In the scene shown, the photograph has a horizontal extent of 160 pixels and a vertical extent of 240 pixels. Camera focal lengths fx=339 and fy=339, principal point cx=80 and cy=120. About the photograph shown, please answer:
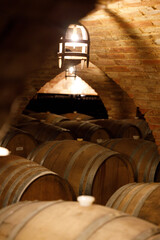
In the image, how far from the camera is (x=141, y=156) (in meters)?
4.65

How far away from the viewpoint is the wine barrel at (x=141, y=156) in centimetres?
442

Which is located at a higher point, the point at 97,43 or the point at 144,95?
the point at 97,43

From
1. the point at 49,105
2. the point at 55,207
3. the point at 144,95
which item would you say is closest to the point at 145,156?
the point at 144,95

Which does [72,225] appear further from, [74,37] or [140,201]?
[74,37]

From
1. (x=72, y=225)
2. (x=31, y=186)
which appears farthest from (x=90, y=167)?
(x=72, y=225)

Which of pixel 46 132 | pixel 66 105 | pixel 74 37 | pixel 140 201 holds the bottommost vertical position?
pixel 140 201

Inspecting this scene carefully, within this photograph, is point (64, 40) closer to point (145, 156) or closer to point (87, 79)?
point (145, 156)

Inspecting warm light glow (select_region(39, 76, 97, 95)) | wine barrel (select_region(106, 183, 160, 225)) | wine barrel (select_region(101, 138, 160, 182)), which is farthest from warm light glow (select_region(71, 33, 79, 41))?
warm light glow (select_region(39, 76, 97, 95))

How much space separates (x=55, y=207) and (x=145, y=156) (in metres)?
2.72

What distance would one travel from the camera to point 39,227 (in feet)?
6.41

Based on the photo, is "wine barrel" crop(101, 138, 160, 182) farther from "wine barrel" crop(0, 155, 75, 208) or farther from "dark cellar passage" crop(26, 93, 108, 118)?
"dark cellar passage" crop(26, 93, 108, 118)

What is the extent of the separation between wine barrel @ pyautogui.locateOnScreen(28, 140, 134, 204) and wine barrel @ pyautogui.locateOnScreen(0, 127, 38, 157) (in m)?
0.99

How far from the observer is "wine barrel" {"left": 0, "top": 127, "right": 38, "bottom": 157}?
209 inches

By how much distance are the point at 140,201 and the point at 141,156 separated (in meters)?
1.73
